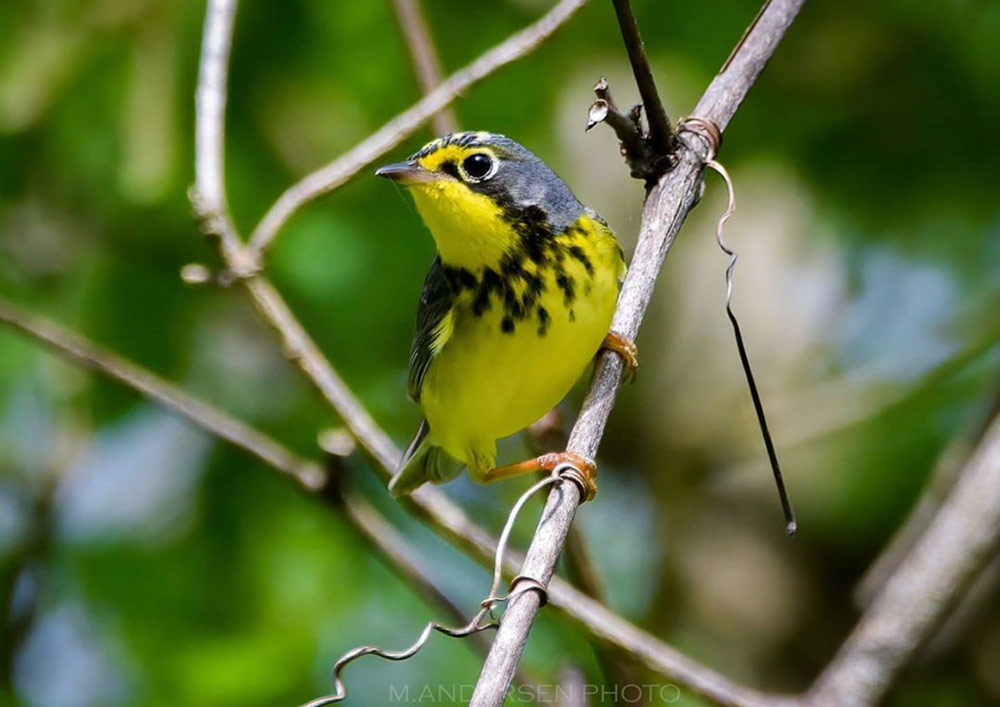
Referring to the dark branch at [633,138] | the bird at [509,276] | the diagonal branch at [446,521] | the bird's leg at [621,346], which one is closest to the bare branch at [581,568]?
the diagonal branch at [446,521]

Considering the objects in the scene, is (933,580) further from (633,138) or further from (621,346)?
(633,138)

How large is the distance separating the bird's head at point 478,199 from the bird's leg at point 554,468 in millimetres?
560

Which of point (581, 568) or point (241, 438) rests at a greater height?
point (241, 438)

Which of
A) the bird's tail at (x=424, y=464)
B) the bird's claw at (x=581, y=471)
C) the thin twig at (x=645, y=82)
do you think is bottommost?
the bird's tail at (x=424, y=464)

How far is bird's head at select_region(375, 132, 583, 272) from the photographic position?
378 centimetres

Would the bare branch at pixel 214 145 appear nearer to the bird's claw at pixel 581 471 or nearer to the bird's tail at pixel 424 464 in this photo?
the bird's claw at pixel 581 471

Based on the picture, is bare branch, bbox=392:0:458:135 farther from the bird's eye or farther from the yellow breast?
the yellow breast

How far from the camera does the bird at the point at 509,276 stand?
147 inches

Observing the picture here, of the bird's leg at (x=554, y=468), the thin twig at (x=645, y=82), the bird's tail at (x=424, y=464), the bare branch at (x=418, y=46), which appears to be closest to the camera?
the thin twig at (x=645, y=82)

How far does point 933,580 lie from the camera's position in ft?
10.4

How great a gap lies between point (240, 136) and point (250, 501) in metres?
1.31

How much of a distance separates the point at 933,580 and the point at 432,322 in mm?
1578

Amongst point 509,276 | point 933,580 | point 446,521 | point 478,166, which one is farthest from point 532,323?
point 933,580

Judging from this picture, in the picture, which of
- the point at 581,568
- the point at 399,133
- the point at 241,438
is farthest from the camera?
the point at 581,568
